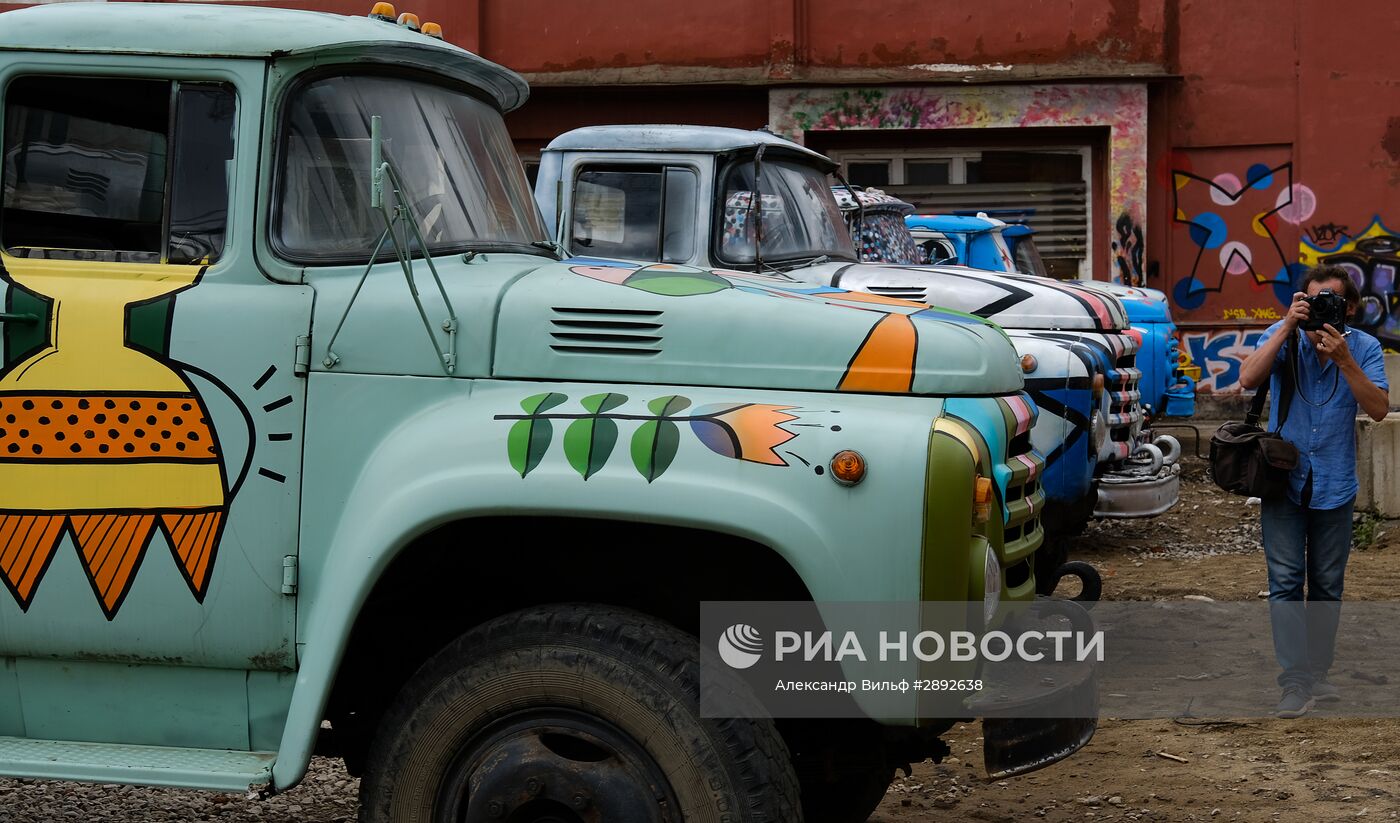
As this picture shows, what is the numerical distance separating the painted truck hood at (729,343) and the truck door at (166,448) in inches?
23.2

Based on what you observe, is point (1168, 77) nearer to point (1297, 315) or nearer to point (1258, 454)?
point (1297, 315)

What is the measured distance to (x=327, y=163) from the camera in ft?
12.3

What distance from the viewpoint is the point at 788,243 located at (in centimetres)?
798

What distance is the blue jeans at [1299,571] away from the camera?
6.30 m

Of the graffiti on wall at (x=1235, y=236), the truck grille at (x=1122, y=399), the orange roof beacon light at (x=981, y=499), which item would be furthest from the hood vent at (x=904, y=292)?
the graffiti on wall at (x=1235, y=236)

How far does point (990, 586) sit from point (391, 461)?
1.37 meters

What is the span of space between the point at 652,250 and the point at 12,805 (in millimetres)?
4059

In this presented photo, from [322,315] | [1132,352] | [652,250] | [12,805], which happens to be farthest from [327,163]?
[1132,352]

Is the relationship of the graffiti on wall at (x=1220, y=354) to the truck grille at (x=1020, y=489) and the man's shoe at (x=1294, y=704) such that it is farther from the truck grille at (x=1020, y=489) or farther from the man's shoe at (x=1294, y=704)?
the truck grille at (x=1020, y=489)

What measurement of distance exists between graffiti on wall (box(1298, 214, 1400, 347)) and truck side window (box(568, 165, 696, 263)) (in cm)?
1160

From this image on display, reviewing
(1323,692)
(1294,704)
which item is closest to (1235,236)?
(1323,692)

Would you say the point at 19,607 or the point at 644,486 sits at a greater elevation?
the point at 644,486

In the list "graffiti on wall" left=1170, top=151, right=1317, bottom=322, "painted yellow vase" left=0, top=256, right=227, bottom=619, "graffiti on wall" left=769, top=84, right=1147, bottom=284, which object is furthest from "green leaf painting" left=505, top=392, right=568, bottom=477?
"graffiti on wall" left=1170, top=151, right=1317, bottom=322

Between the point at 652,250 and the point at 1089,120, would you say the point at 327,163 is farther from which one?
the point at 1089,120
